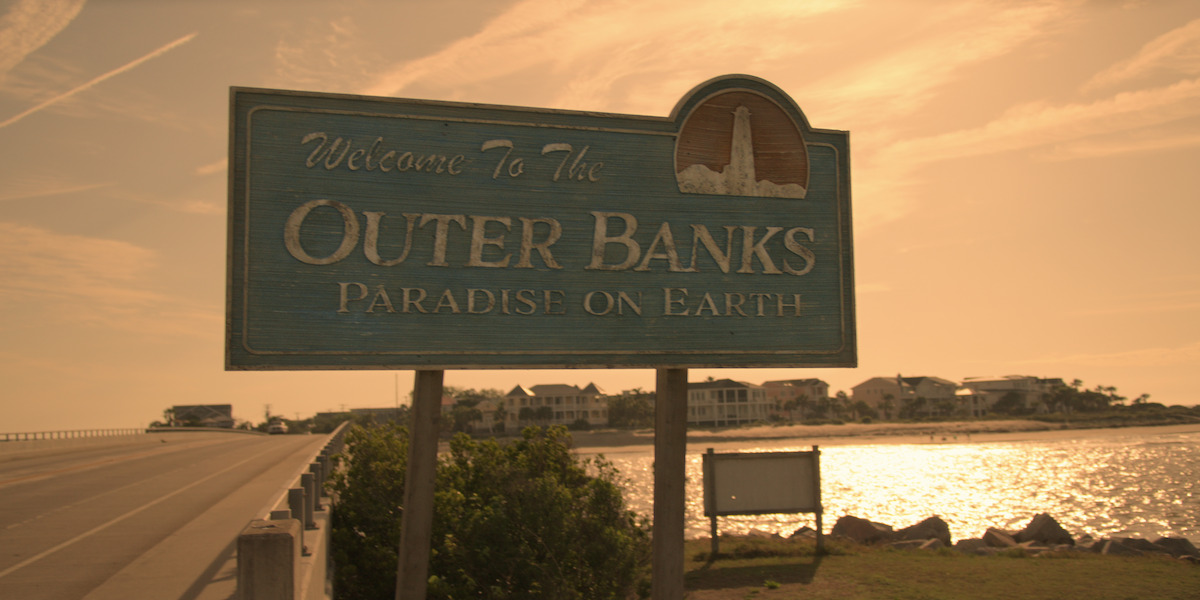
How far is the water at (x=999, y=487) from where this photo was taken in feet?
121

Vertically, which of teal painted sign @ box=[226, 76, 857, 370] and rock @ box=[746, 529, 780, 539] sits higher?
teal painted sign @ box=[226, 76, 857, 370]

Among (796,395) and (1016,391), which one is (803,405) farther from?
(1016,391)

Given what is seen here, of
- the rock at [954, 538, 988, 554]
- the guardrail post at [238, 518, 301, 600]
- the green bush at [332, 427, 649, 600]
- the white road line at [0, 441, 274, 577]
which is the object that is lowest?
the rock at [954, 538, 988, 554]

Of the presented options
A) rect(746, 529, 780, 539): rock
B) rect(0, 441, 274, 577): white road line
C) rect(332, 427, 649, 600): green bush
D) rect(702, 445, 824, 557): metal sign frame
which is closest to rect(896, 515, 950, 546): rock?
rect(746, 529, 780, 539): rock

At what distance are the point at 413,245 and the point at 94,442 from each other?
210ft

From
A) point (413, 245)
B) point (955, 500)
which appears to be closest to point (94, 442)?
point (955, 500)

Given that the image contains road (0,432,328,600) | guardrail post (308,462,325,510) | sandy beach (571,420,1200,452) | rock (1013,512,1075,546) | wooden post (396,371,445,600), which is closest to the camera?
wooden post (396,371,445,600)

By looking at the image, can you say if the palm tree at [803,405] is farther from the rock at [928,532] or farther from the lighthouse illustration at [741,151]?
the lighthouse illustration at [741,151]

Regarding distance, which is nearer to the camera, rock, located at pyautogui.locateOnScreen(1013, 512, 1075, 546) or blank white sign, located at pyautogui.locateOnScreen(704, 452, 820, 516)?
blank white sign, located at pyautogui.locateOnScreen(704, 452, 820, 516)

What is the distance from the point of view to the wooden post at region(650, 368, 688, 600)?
7.86 meters

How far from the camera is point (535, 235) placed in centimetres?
738

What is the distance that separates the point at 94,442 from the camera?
200 ft

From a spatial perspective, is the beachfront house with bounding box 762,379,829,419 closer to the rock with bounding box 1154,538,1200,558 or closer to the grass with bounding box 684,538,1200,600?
the rock with bounding box 1154,538,1200,558

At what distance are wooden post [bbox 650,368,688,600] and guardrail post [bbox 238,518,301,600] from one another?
11.2 feet
